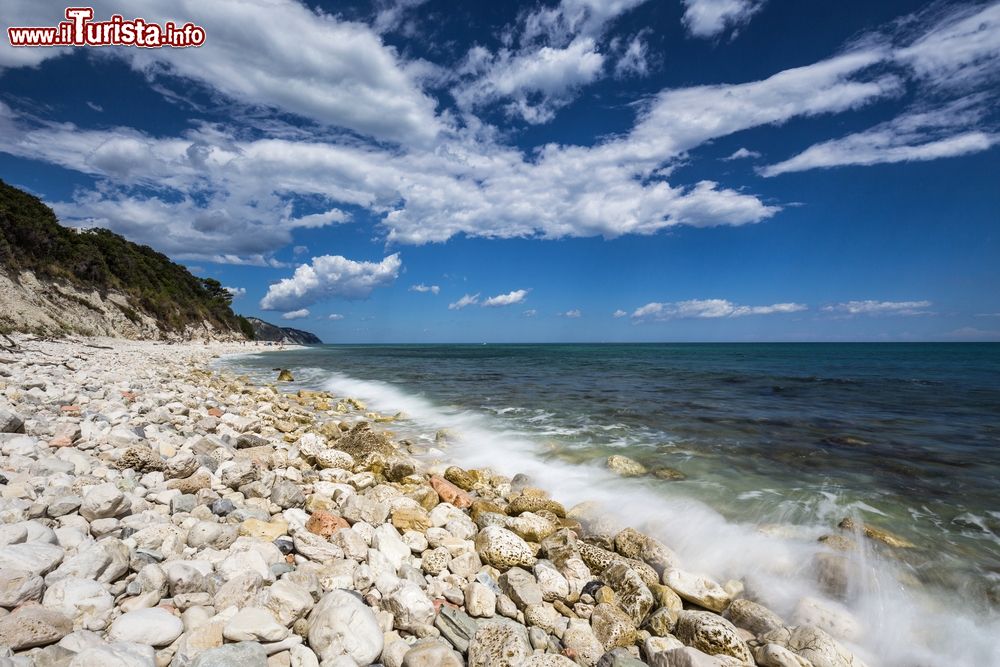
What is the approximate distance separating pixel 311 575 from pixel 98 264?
50.3 meters

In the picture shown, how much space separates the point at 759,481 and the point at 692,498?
1605mm

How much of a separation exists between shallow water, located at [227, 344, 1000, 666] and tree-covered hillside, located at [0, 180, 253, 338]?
32.3 m

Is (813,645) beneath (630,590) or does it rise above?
beneath

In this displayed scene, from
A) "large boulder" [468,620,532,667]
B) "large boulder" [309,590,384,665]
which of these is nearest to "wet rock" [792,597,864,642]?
"large boulder" [468,620,532,667]

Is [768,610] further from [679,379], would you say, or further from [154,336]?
[154,336]

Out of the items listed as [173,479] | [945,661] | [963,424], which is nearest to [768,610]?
[945,661]

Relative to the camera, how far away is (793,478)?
7.44 m

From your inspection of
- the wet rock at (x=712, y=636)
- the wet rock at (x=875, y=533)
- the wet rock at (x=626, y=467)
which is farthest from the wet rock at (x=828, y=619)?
the wet rock at (x=626, y=467)

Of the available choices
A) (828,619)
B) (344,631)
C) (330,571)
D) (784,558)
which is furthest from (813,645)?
(330,571)

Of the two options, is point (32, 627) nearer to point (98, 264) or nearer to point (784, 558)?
point (784, 558)

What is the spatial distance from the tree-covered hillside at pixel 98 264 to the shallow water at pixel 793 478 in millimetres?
32310

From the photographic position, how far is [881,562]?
4793 millimetres

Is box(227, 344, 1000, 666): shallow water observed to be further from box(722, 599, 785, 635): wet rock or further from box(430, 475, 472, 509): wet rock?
box(430, 475, 472, 509): wet rock

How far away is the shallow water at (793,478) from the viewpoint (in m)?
4.19
